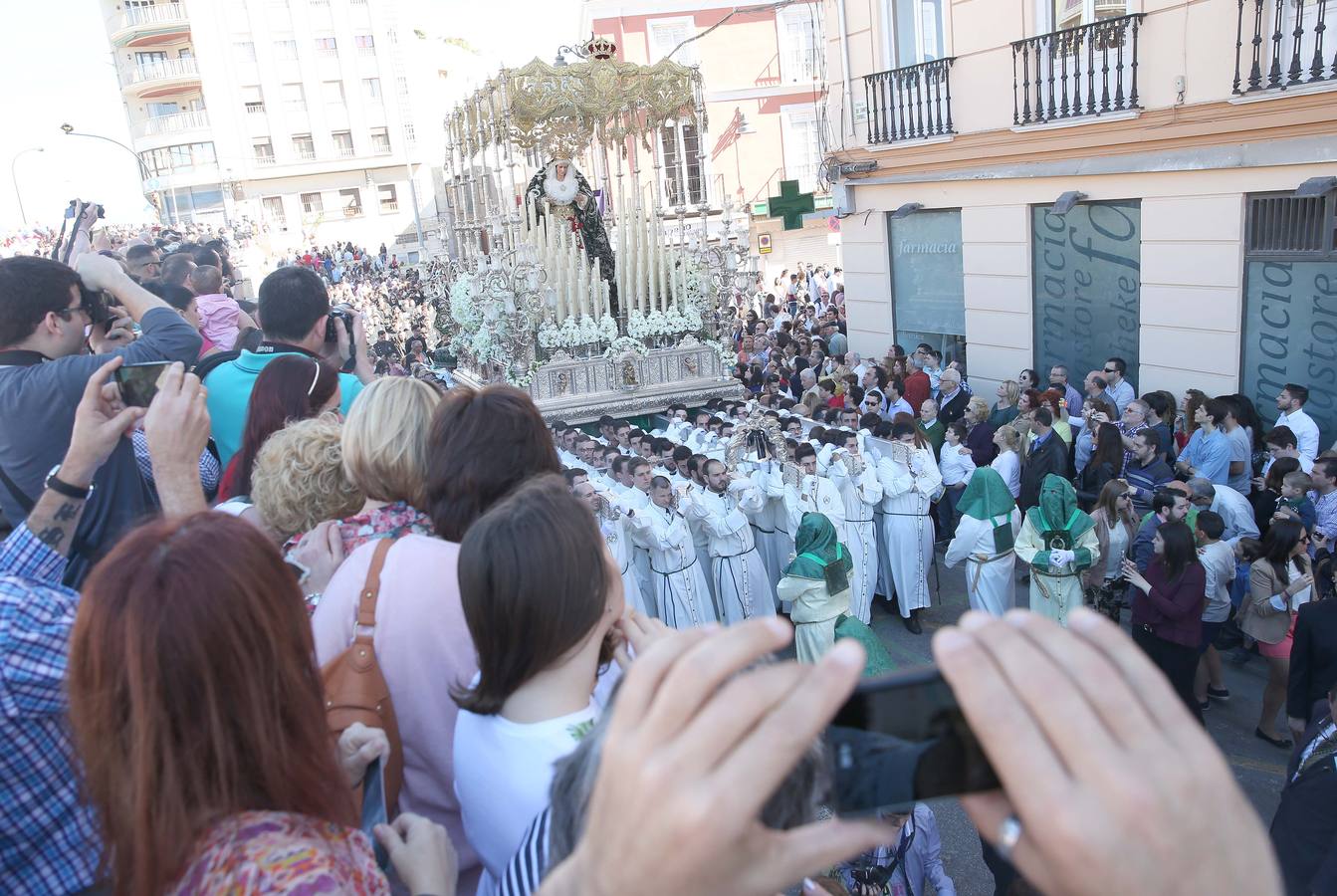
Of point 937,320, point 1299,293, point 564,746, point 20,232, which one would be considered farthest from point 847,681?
point 20,232

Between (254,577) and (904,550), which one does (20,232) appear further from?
(254,577)

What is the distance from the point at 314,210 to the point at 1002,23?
3413 cm

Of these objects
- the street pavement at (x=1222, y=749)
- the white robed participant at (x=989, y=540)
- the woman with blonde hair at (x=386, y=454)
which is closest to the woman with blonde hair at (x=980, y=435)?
the street pavement at (x=1222, y=749)

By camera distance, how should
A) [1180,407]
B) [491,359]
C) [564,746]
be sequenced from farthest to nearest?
[491,359], [1180,407], [564,746]

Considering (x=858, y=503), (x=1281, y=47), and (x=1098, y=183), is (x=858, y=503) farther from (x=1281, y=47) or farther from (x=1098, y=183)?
(x=1281, y=47)

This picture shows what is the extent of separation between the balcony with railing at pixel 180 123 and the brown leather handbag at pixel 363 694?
41799 mm

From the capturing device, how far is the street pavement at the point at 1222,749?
4363 millimetres

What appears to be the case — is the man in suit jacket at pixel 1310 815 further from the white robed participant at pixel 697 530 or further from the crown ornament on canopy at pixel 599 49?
the crown ornament on canopy at pixel 599 49

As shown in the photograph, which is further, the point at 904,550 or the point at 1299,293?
the point at 1299,293

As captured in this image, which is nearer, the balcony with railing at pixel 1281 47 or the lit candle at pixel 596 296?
the balcony with railing at pixel 1281 47

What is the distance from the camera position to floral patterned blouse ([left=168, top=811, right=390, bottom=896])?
→ 1.12 meters

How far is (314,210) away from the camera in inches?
1534

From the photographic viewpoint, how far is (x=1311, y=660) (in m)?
4.17

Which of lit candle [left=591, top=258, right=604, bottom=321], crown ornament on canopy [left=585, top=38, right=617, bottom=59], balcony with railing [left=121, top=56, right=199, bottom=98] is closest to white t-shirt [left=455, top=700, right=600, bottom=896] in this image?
lit candle [left=591, top=258, right=604, bottom=321]
